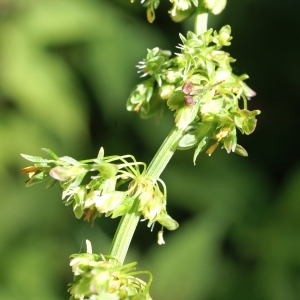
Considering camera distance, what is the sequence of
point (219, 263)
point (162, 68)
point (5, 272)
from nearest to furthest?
point (162, 68), point (219, 263), point (5, 272)

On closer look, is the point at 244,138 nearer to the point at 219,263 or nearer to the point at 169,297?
the point at 219,263

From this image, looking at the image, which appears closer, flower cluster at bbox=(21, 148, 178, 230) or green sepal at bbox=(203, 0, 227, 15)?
flower cluster at bbox=(21, 148, 178, 230)

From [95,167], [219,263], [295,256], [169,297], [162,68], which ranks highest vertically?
[162,68]

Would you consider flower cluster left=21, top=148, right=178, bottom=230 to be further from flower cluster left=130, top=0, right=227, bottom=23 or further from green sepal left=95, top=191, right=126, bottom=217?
flower cluster left=130, top=0, right=227, bottom=23

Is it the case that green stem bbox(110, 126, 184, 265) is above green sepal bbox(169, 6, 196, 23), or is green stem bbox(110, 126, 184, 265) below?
below

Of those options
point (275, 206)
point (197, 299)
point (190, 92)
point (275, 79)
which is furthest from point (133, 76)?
point (190, 92)

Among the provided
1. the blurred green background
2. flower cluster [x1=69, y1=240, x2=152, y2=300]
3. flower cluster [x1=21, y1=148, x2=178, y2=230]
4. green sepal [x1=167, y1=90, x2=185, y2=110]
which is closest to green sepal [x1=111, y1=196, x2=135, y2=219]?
flower cluster [x1=21, y1=148, x2=178, y2=230]

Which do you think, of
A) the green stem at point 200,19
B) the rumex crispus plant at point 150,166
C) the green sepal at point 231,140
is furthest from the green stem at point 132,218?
the green stem at point 200,19

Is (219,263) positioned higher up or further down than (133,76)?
further down
